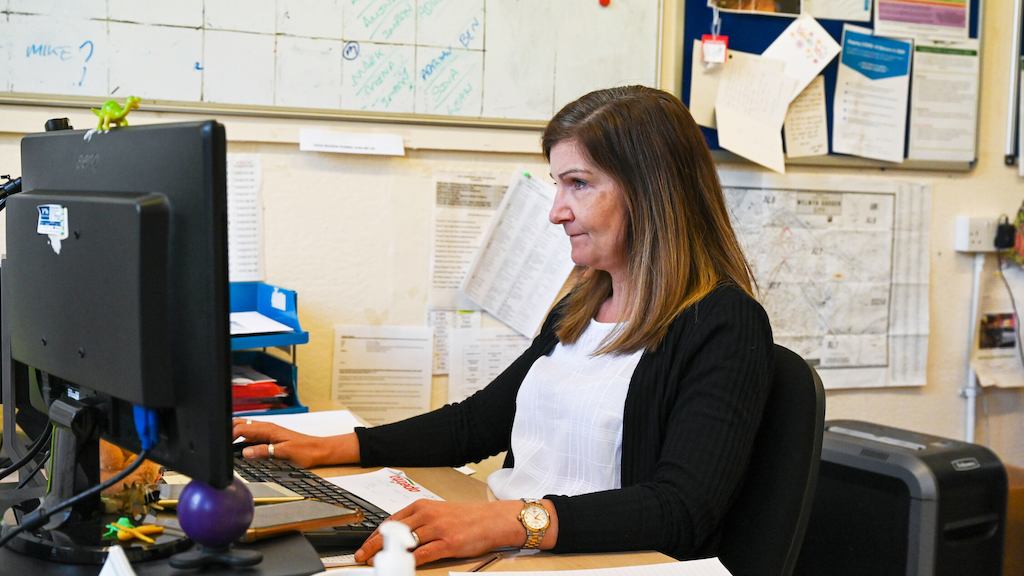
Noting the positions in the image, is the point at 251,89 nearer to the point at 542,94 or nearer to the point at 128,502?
the point at 542,94

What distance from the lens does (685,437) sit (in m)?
1.21

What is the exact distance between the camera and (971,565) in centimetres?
207

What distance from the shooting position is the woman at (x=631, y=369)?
3.92 ft

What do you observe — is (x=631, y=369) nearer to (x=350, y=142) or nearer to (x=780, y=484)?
(x=780, y=484)

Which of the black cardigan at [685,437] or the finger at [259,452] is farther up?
the black cardigan at [685,437]

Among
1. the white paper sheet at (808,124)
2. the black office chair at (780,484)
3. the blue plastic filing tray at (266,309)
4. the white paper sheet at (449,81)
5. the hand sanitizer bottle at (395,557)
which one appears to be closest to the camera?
the hand sanitizer bottle at (395,557)

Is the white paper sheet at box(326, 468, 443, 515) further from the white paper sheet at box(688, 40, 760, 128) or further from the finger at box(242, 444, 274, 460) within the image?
the white paper sheet at box(688, 40, 760, 128)

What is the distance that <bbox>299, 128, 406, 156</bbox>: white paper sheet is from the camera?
7.01 ft

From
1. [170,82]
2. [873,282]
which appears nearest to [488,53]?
[170,82]

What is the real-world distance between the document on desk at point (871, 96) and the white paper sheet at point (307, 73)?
126 centimetres

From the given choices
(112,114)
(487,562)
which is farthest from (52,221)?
(487,562)

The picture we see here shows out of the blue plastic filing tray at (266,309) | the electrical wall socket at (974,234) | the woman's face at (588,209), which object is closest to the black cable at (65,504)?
the woman's face at (588,209)

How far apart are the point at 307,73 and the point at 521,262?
0.63 meters

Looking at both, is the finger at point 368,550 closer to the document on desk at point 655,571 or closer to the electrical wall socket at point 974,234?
the document on desk at point 655,571
